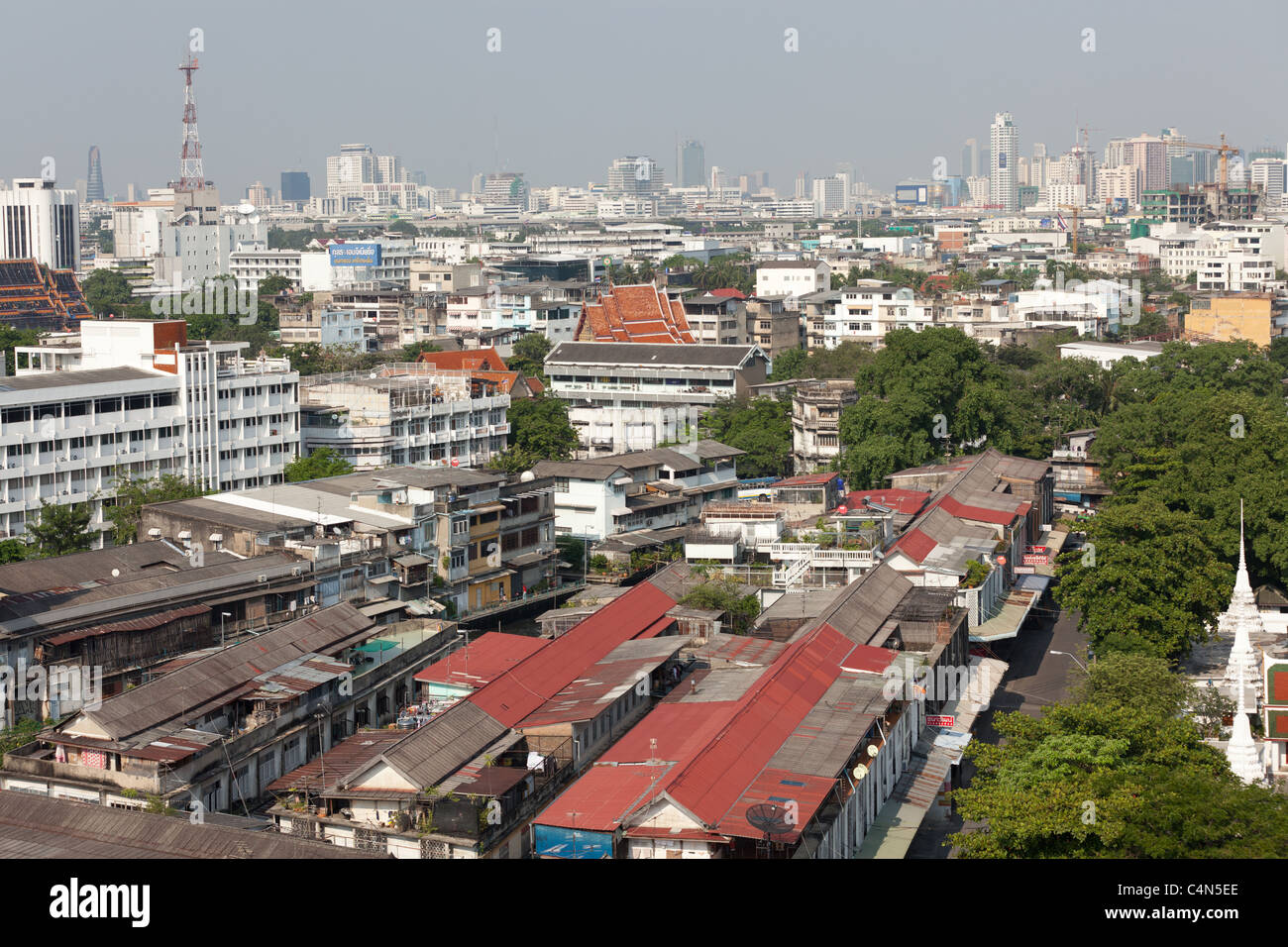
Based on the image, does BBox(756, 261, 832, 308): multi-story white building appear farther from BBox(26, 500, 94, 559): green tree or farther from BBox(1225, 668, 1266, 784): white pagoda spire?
BBox(1225, 668, 1266, 784): white pagoda spire

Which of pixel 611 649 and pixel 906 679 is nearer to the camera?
pixel 906 679

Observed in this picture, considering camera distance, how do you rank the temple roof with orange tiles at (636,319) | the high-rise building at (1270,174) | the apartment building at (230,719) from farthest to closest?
the high-rise building at (1270,174), the temple roof with orange tiles at (636,319), the apartment building at (230,719)

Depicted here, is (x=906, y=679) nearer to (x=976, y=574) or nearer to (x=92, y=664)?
(x=976, y=574)

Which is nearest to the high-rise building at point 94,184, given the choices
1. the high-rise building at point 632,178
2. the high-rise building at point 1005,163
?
the high-rise building at point 632,178

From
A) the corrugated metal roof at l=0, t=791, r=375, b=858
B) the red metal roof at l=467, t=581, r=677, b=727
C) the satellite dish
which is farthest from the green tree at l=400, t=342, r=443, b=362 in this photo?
the satellite dish

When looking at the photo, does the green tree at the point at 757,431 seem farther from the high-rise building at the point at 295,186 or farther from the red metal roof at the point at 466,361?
the high-rise building at the point at 295,186
